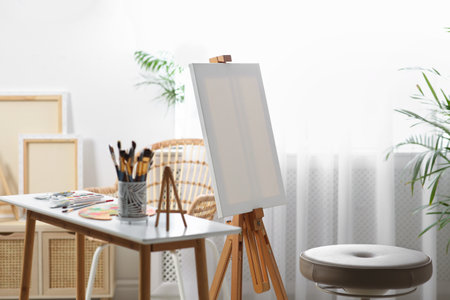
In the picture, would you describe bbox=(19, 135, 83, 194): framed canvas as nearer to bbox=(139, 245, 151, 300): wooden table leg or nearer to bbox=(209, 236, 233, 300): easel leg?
bbox=(209, 236, 233, 300): easel leg

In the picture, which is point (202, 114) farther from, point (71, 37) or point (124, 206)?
point (71, 37)

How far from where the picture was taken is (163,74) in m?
3.77

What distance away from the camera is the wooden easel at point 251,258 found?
8.23ft

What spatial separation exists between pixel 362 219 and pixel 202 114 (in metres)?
1.53

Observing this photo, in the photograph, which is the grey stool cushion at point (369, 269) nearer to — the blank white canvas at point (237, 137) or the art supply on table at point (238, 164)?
the art supply on table at point (238, 164)

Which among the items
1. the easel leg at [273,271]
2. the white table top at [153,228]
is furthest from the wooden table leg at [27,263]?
the easel leg at [273,271]

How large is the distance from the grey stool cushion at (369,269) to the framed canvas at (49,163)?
1.59 meters

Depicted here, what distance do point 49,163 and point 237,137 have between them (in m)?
1.55

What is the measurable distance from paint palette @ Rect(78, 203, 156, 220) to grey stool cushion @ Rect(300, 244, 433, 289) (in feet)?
2.49

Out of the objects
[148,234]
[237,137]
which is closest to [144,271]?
[148,234]

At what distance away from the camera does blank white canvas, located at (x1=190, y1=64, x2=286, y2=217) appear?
8.16ft

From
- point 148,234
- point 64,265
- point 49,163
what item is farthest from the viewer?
point 49,163

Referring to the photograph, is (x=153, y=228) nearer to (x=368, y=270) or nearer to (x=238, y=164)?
(x=238, y=164)

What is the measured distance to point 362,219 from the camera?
11.9 ft
